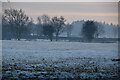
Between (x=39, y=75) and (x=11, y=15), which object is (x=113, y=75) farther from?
(x=11, y=15)

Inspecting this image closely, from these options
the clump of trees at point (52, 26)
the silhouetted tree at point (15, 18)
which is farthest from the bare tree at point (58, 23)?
the silhouetted tree at point (15, 18)

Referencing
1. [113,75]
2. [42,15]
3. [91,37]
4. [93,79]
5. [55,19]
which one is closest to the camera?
[93,79]

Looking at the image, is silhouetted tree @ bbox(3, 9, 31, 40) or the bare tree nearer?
silhouetted tree @ bbox(3, 9, 31, 40)

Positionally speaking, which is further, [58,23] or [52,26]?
[58,23]

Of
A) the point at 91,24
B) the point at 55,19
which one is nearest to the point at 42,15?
the point at 55,19

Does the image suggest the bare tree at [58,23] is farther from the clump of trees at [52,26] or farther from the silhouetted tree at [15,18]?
the silhouetted tree at [15,18]

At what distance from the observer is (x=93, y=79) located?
15078mm

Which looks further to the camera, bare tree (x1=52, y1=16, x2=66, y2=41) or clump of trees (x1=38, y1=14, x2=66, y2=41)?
bare tree (x1=52, y1=16, x2=66, y2=41)

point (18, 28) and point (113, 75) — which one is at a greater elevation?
point (18, 28)

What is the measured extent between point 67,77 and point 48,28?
306 ft

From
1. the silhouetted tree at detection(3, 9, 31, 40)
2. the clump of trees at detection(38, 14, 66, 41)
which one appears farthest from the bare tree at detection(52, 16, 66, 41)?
the silhouetted tree at detection(3, 9, 31, 40)

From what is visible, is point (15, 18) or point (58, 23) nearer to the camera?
point (15, 18)

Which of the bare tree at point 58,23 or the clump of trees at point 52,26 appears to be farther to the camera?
the bare tree at point 58,23

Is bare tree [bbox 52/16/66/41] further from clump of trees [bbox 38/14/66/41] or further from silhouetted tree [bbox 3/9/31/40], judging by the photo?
silhouetted tree [bbox 3/9/31/40]
